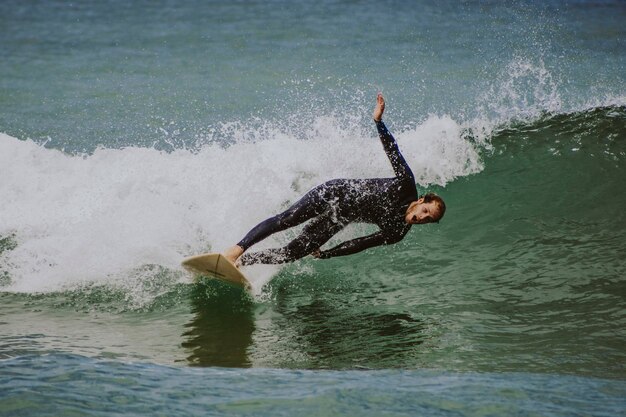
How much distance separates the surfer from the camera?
6570 millimetres

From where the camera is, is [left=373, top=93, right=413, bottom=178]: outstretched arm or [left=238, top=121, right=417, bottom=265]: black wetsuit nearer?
[left=373, top=93, right=413, bottom=178]: outstretched arm

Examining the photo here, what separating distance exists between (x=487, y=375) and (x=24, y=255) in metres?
4.81

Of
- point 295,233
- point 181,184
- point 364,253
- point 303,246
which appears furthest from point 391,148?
point 181,184

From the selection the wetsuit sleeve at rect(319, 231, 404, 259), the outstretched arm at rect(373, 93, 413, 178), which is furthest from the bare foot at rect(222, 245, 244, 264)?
the outstretched arm at rect(373, 93, 413, 178)

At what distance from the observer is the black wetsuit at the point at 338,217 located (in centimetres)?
663

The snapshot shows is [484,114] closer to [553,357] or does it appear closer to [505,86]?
[505,86]

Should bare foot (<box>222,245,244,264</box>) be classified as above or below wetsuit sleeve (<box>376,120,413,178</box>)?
below

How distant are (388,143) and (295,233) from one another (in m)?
2.50

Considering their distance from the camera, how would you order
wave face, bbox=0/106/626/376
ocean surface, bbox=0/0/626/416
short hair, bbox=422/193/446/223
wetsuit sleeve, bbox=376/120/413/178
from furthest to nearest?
1. wetsuit sleeve, bbox=376/120/413/178
2. short hair, bbox=422/193/446/223
3. wave face, bbox=0/106/626/376
4. ocean surface, bbox=0/0/626/416

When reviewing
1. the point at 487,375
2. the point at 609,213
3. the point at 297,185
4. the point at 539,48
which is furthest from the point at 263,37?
the point at 487,375

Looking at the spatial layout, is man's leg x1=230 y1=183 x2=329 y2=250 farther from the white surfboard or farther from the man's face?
the man's face

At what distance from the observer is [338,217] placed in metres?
6.78

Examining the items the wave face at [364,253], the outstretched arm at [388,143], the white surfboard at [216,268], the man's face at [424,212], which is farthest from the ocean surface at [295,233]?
the outstretched arm at [388,143]

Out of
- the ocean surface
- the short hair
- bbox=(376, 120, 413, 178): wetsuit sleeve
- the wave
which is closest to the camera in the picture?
the ocean surface
